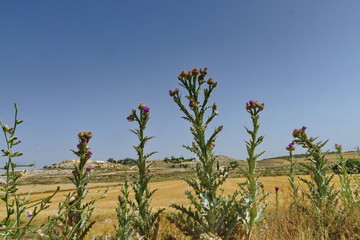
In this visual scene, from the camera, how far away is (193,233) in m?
3.54

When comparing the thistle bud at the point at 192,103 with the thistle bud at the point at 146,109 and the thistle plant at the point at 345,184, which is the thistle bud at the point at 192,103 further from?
the thistle plant at the point at 345,184

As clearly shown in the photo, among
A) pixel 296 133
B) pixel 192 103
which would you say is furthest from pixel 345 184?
pixel 192 103

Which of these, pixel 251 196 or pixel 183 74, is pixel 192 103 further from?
pixel 251 196

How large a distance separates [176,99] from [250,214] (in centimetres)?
210

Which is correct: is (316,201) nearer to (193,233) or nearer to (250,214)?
(250,214)

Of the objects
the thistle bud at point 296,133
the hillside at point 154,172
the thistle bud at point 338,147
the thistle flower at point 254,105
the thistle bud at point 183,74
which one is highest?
the thistle bud at point 183,74

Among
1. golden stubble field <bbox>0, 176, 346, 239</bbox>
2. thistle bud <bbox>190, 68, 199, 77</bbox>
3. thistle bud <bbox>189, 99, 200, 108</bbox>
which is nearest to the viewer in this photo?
thistle bud <bbox>189, 99, 200, 108</bbox>

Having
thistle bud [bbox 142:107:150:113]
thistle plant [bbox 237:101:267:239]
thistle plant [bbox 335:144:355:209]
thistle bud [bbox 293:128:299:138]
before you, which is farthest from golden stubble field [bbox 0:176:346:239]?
thistle bud [bbox 142:107:150:113]

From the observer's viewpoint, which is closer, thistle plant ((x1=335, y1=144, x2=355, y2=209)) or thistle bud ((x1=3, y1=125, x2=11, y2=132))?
thistle bud ((x1=3, y1=125, x2=11, y2=132))

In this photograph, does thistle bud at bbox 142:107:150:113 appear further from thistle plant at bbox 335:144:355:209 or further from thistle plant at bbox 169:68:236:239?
thistle plant at bbox 335:144:355:209

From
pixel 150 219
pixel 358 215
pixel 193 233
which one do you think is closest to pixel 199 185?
pixel 193 233

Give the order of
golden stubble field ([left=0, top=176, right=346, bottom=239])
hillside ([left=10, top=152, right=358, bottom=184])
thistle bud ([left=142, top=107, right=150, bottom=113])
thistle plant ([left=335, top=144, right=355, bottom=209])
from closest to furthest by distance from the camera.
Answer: thistle plant ([left=335, top=144, right=355, bottom=209]) < hillside ([left=10, top=152, right=358, bottom=184]) < thistle bud ([left=142, top=107, right=150, bottom=113]) < golden stubble field ([left=0, top=176, right=346, bottom=239])

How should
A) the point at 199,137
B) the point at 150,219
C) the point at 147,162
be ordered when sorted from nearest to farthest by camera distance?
1. the point at 199,137
2. the point at 150,219
3. the point at 147,162

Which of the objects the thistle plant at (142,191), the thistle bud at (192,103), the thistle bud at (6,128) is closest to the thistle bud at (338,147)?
the thistle bud at (192,103)
